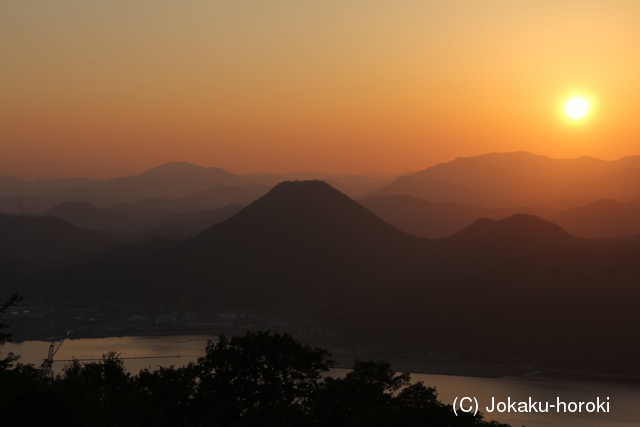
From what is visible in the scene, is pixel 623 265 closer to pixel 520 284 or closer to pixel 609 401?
pixel 520 284

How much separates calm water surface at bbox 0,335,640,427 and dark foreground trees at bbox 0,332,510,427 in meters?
14.7

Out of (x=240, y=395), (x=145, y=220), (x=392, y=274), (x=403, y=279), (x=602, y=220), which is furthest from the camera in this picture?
(x=145, y=220)

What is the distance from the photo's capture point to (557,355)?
46.5 metres

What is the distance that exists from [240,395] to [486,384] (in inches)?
1003

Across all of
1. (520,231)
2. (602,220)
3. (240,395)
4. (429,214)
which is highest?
(429,214)

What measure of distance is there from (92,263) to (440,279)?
43.9 metres

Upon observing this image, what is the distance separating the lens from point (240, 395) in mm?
18109


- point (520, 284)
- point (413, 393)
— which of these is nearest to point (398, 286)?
point (520, 284)

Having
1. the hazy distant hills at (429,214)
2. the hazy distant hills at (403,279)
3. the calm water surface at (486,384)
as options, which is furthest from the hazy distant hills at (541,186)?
the calm water surface at (486,384)

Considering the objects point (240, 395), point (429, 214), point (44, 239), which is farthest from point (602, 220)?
point (240, 395)

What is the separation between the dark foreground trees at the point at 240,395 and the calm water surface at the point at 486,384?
14739mm

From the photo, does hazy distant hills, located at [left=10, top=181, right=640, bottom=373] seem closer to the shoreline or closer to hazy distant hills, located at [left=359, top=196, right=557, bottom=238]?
the shoreline

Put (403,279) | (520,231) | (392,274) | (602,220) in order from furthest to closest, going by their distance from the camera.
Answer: (602,220), (392,274), (403,279), (520,231)

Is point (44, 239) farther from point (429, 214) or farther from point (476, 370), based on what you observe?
point (476, 370)
